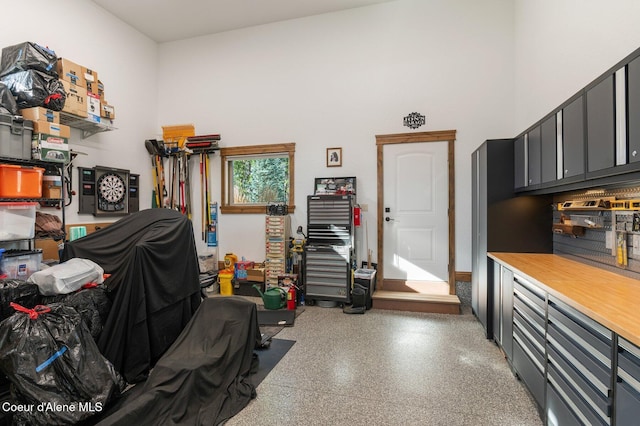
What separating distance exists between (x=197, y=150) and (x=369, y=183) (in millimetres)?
3138

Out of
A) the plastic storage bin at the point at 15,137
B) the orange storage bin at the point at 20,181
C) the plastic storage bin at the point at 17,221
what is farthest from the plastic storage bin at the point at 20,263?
the plastic storage bin at the point at 15,137

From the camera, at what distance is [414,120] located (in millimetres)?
4699

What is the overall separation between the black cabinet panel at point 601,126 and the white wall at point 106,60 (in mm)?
5830

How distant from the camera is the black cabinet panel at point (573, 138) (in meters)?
2.16

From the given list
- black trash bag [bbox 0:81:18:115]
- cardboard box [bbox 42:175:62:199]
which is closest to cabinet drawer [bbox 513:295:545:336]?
cardboard box [bbox 42:175:62:199]

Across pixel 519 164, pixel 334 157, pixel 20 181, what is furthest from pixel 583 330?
pixel 20 181

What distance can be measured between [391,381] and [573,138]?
2.34 m

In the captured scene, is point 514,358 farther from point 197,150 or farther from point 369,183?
point 197,150

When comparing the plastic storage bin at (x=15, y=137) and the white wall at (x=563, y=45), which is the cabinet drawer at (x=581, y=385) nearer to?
the white wall at (x=563, y=45)

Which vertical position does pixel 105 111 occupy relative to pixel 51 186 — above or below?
above

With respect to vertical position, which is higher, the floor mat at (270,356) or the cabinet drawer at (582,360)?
the cabinet drawer at (582,360)

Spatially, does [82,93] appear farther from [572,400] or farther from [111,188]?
[572,400]

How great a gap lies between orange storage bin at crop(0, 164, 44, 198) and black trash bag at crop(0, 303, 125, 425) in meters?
1.86

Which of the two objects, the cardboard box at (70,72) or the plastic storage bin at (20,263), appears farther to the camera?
the cardboard box at (70,72)
